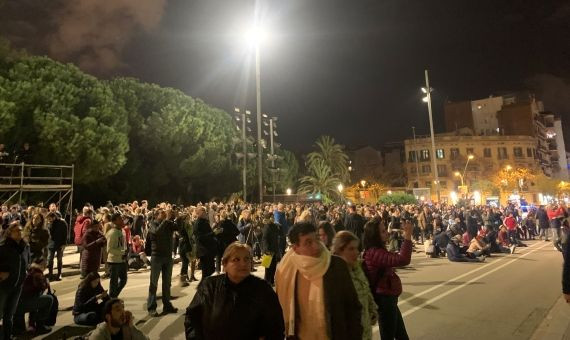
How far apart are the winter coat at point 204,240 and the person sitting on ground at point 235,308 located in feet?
21.6

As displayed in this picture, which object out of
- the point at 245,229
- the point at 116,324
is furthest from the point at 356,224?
the point at 116,324

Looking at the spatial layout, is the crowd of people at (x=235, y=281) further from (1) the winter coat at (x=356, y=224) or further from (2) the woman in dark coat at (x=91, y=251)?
(1) the winter coat at (x=356, y=224)

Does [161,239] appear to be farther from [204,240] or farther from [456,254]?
[456,254]

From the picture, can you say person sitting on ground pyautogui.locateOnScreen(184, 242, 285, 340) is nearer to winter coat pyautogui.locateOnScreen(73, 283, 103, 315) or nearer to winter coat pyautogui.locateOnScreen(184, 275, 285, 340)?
winter coat pyautogui.locateOnScreen(184, 275, 285, 340)

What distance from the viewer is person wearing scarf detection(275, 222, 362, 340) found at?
3.06m

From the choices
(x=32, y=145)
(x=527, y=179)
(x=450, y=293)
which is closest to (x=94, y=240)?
(x=450, y=293)

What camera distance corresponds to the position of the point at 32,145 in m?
23.3

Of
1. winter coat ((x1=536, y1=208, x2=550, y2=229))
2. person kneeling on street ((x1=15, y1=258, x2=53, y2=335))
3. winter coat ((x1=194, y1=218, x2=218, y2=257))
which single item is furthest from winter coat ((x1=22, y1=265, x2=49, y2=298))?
winter coat ((x1=536, y1=208, x2=550, y2=229))

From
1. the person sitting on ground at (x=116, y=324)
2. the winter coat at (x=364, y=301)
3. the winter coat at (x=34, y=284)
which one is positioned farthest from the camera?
the winter coat at (x=34, y=284)

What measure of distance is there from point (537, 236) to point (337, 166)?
48.8 meters

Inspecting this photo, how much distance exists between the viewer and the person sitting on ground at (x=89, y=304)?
6375 millimetres

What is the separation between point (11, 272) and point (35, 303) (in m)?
0.99

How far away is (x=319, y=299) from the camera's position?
3.09 m

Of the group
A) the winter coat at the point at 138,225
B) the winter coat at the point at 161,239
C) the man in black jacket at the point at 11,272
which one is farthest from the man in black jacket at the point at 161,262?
the winter coat at the point at 138,225
